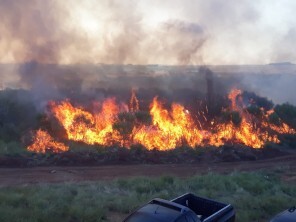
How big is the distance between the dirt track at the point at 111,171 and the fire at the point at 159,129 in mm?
3486

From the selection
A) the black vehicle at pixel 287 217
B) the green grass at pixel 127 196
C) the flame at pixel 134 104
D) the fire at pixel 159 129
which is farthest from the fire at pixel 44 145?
the black vehicle at pixel 287 217

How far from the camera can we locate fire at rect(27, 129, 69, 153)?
2326 cm

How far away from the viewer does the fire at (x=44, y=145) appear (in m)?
23.3

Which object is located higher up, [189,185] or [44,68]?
[44,68]

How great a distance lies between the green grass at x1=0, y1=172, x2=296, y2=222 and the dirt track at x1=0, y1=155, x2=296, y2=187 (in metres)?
2.27

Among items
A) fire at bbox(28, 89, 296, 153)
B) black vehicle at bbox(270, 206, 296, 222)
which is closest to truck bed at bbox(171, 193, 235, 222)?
black vehicle at bbox(270, 206, 296, 222)

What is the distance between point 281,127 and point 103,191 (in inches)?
769

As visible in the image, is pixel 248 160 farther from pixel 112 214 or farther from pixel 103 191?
pixel 112 214

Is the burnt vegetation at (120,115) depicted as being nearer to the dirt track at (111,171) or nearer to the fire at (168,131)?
the fire at (168,131)

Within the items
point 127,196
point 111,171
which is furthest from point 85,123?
point 127,196

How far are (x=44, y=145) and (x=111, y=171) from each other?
5.88m

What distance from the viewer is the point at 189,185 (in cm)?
1579

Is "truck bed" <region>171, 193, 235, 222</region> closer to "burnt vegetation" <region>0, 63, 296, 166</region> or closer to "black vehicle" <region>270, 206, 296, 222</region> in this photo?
"black vehicle" <region>270, 206, 296, 222</region>

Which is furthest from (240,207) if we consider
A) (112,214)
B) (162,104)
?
(162,104)
